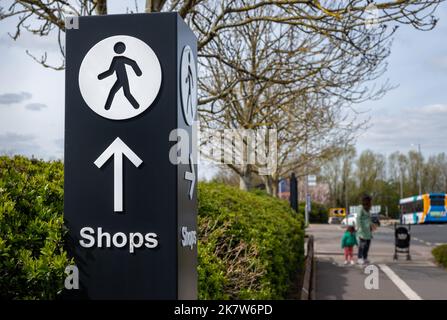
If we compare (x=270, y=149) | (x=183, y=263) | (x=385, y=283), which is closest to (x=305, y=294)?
(x=183, y=263)

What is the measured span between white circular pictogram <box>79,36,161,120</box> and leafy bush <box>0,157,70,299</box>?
0.61 metres

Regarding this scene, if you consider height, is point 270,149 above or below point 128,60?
above

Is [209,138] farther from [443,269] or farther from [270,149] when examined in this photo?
[443,269]

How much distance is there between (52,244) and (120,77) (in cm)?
79

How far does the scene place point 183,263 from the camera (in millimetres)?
2414

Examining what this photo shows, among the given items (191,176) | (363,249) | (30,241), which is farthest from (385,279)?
(30,241)

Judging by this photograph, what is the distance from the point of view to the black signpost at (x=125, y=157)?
2309mm

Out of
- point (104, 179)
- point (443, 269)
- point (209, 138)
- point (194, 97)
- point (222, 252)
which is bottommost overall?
point (443, 269)

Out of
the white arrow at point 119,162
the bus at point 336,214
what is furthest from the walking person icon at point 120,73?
the bus at point 336,214

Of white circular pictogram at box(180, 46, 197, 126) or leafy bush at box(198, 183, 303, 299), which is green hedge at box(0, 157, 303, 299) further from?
white circular pictogram at box(180, 46, 197, 126)

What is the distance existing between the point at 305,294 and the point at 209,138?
9.21m

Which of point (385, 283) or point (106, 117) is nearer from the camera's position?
point (106, 117)

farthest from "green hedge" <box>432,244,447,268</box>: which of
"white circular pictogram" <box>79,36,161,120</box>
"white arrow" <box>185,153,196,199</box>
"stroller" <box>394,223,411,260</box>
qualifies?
"white circular pictogram" <box>79,36,161,120</box>

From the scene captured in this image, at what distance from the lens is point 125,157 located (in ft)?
7.61
